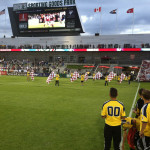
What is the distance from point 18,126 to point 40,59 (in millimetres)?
51695

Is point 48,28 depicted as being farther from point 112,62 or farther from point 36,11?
point 112,62

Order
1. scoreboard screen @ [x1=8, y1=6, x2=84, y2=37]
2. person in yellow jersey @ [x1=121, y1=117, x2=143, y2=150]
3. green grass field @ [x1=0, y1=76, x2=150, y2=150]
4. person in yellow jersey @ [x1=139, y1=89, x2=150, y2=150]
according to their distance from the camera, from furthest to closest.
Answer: scoreboard screen @ [x1=8, y1=6, x2=84, y2=37], green grass field @ [x1=0, y1=76, x2=150, y2=150], person in yellow jersey @ [x1=121, y1=117, x2=143, y2=150], person in yellow jersey @ [x1=139, y1=89, x2=150, y2=150]

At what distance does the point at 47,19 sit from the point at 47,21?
0.53 meters

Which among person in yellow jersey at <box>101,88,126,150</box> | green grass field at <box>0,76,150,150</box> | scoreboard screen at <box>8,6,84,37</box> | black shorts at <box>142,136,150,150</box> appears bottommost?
green grass field at <box>0,76,150,150</box>

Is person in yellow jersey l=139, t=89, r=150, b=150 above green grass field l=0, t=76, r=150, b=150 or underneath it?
above

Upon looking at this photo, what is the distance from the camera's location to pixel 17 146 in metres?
5.90

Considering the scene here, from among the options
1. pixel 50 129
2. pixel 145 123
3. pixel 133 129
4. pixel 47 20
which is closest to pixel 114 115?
pixel 133 129

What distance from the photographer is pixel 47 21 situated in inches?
2109

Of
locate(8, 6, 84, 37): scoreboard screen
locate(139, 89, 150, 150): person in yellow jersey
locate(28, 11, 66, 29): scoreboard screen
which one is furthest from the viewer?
locate(28, 11, 66, 29): scoreboard screen

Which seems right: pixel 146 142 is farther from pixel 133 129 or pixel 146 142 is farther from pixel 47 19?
pixel 47 19

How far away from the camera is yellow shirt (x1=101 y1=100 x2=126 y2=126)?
495 cm

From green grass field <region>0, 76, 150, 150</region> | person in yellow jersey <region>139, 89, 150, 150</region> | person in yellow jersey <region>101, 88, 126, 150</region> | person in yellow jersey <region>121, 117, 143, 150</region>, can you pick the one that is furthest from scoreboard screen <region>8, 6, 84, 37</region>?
person in yellow jersey <region>139, 89, 150, 150</region>

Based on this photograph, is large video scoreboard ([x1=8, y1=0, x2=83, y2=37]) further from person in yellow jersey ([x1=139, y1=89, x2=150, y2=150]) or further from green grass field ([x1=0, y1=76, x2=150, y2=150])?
person in yellow jersey ([x1=139, y1=89, x2=150, y2=150])

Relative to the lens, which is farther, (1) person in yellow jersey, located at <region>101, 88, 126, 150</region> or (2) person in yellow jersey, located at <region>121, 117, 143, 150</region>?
(1) person in yellow jersey, located at <region>101, 88, 126, 150</region>
